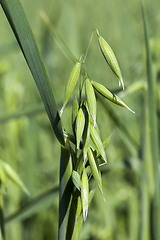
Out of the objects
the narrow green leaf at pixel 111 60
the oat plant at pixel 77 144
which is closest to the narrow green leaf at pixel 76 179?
the oat plant at pixel 77 144

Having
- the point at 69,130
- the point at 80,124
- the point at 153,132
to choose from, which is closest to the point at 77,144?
the point at 80,124

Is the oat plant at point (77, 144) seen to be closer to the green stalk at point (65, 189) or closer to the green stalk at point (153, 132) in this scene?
the green stalk at point (65, 189)

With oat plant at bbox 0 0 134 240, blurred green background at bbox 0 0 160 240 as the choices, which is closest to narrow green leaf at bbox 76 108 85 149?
oat plant at bbox 0 0 134 240

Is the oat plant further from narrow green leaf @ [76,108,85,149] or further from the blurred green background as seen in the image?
the blurred green background

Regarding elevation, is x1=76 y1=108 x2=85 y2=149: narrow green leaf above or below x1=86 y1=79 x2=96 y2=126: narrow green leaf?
below

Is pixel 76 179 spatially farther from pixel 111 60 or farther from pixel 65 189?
Answer: pixel 111 60

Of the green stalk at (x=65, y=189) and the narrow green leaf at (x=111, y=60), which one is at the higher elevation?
the narrow green leaf at (x=111, y=60)
